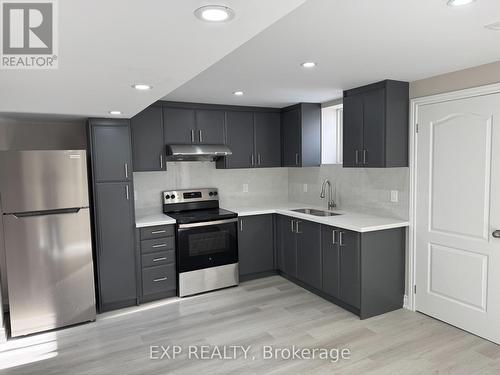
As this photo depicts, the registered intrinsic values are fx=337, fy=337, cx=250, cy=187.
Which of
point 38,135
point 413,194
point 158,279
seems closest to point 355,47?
point 413,194

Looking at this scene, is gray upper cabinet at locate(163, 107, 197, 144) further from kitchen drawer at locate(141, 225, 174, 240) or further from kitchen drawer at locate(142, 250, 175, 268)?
kitchen drawer at locate(142, 250, 175, 268)

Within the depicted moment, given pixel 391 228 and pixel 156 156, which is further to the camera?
pixel 156 156

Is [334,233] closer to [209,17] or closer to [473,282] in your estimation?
[473,282]

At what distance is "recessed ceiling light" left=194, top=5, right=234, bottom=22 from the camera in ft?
3.42

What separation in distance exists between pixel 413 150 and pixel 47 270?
367cm

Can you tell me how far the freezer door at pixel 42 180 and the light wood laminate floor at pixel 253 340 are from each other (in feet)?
4.01

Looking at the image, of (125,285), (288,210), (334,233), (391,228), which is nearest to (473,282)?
(391,228)

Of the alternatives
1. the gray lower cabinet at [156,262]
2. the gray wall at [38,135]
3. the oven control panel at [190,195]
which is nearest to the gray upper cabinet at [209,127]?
the oven control panel at [190,195]

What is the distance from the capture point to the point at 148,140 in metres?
3.97

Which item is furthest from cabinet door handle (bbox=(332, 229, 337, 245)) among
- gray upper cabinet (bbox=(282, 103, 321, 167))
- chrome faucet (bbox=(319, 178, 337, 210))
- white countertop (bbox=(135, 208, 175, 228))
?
white countertop (bbox=(135, 208, 175, 228))

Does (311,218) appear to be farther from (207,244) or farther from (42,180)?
(42,180)

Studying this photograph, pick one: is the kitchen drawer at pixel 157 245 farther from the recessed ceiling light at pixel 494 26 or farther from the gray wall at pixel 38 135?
the recessed ceiling light at pixel 494 26

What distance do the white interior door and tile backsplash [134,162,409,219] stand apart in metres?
0.33

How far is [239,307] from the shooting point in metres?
3.62
